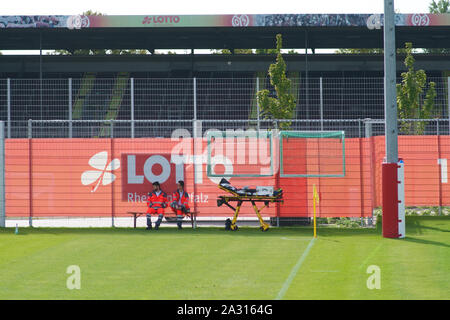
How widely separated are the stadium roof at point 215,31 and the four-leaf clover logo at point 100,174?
57.2 feet

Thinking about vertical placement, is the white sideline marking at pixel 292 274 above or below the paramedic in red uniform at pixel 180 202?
below

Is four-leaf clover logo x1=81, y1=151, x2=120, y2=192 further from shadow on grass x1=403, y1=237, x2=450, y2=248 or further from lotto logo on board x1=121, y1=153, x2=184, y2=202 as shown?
shadow on grass x1=403, y1=237, x2=450, y2=248

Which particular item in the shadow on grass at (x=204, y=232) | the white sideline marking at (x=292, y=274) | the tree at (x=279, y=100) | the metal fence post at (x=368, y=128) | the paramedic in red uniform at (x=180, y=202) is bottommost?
the white sideline marking at (x=292, y=274)

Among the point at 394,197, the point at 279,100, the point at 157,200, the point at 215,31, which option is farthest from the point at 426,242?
the point at 215,31

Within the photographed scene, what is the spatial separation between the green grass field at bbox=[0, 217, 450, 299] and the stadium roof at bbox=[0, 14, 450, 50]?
65.7ft

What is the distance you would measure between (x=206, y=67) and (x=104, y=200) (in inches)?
974

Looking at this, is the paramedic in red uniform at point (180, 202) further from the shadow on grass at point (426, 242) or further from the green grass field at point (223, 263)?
the shadow on grass at point (426, 242)

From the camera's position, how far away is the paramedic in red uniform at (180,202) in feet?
61.2

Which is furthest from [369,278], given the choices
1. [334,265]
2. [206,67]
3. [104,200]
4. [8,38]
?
[8,38]

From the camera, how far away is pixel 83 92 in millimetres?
35531

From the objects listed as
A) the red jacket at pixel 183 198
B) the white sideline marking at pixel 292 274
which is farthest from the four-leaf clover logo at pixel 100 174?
the white sideline marking at pixel 292 274

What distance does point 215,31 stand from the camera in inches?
1570
